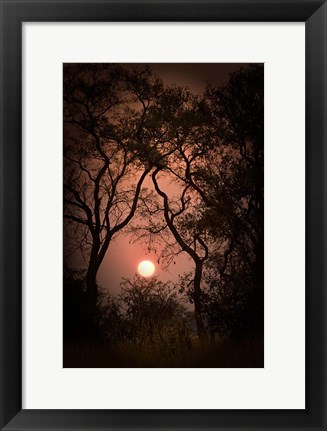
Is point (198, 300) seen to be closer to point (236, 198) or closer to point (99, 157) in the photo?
point (236, 198)

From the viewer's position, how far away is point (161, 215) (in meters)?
1.65

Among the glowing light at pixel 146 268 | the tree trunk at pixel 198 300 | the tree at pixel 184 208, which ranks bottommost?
the tree trunk at pixel 198 300

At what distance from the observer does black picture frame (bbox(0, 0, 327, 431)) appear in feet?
5.23

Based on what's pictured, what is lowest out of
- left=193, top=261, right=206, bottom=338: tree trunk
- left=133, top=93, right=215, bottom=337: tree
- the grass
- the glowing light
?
the grass

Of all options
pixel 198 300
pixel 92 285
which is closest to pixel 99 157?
pixel 92 285

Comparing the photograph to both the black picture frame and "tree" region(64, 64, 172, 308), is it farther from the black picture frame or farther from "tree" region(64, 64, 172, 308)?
the black picture frame

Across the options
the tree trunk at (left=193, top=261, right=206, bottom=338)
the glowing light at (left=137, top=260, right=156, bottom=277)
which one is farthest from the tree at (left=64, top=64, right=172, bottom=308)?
the tree trunk at (left=193, top=261, right=206, bottom=338)
